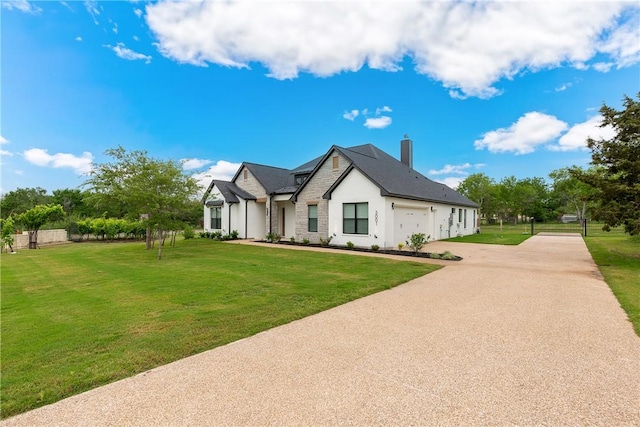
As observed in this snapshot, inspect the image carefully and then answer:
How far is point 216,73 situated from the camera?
59.0ft

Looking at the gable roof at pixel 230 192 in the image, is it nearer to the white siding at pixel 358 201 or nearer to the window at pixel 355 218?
the white siding at pixel 358 201

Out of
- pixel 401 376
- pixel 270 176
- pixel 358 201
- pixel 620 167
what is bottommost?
pixel 401 376

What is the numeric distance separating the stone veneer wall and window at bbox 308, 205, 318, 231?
0.93 feet

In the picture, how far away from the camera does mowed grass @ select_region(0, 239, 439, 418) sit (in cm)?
340

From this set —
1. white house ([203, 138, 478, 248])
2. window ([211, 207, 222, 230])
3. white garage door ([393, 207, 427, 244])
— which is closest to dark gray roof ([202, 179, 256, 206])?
white house ([203, 138, 478, 248])

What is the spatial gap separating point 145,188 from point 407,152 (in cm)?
2003

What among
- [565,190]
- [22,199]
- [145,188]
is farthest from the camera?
[565,190]

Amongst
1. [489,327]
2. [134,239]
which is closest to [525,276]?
[489,327]

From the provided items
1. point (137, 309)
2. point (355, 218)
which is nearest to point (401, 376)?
point (137, 309)

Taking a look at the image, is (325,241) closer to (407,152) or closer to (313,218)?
(313,218)

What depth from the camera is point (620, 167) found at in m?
10.9

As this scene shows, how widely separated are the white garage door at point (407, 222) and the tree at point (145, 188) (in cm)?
1073

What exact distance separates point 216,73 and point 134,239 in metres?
16.9

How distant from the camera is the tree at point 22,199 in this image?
1806 inches
